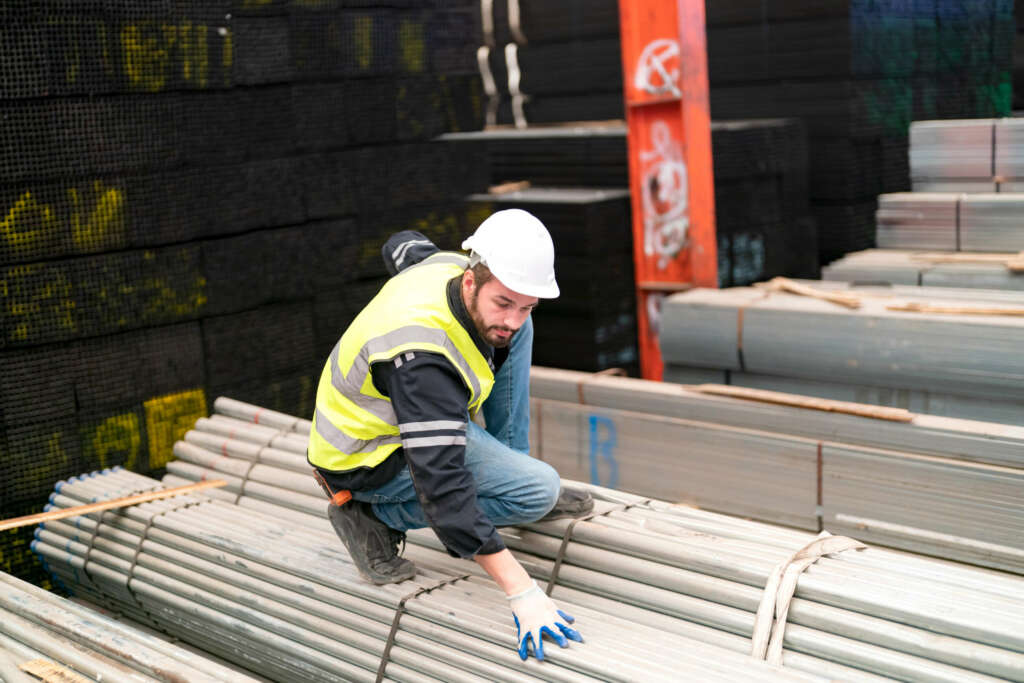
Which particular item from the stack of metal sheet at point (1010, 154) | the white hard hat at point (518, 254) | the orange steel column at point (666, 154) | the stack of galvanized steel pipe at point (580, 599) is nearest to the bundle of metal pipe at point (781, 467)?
the stack of galvanized steel pipe at point (580, 599)

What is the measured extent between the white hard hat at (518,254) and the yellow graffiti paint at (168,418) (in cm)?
306

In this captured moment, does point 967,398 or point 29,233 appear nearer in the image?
point 29,233

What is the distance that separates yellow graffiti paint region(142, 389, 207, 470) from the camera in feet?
18.5

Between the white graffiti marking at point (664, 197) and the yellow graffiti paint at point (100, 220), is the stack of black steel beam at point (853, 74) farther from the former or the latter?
the yellow graffiti paint at point (100, 220)

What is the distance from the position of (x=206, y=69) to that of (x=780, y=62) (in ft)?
15.3

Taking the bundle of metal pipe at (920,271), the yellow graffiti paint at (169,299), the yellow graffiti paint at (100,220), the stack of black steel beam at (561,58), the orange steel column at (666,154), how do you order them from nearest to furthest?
the yellow graffiti paint at (100,220)
the yellow graffiti paint at (169,299)
the bundle of metal pipe at (920,271)
the orange steel column at (666,154)
the stack of black steel beam at (561,58)

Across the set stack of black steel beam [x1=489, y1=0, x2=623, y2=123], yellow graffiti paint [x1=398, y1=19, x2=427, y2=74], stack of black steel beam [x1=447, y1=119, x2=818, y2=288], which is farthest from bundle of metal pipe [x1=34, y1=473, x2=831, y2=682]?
stack of black steel beam [x1=489, y1=0, x2=623, y2=123]

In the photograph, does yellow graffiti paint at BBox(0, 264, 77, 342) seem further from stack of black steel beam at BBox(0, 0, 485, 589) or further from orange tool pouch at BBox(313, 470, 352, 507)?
orange tool pouch at BBox(313, 470, 352, 507)

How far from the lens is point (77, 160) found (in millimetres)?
5238

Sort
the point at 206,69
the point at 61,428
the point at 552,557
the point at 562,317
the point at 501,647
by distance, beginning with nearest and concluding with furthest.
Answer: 1. the point at 501,647
2. the point at 552,557
3. the point at 61,428
4. the point at 206,69
5. the point at 562,317

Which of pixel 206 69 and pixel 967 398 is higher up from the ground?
pixel 206 69

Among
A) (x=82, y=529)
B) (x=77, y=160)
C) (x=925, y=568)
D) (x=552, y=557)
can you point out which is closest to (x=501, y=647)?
(x=552, y=557)

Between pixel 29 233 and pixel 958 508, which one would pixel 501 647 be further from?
pixel 29 233

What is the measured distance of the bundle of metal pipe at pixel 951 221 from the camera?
734 centimetres
